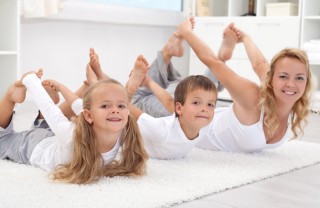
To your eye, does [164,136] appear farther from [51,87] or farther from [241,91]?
[51,87]

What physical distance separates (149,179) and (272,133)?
64cm

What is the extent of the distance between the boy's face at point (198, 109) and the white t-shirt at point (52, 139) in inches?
12.4

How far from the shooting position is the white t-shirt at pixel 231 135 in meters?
2.20

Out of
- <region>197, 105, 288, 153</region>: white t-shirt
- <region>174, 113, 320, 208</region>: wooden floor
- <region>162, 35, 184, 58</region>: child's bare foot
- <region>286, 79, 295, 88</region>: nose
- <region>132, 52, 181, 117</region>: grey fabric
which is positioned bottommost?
<region>174, 113, 320, 208</region>: wooden floor

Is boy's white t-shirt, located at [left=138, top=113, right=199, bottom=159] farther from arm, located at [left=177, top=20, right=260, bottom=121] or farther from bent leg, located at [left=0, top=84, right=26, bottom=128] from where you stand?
bent leg, located at [left=0, top=84, right=26, bottom=128]

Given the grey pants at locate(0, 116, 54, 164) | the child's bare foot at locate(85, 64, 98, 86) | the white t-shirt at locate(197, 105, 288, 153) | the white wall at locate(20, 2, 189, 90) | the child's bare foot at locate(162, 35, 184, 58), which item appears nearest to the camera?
the grey pants at locate(0, 116, 54, 164)

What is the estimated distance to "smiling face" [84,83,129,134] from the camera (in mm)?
1724

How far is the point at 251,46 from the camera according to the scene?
2.50 metres

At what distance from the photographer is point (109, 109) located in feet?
5.68

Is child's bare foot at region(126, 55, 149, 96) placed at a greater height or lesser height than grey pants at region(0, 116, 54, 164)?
greater

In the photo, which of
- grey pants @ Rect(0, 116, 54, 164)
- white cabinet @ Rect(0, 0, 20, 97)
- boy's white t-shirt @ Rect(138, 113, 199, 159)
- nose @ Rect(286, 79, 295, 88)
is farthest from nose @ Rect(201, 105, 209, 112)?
white cabinet @ Rect(0, 0, 20, 97)

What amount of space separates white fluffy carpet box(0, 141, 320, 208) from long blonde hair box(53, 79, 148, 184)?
0.14ft

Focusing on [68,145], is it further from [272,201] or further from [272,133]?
[272,133]

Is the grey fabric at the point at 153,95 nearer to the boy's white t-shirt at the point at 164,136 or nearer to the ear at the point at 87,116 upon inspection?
the boy's white t-shirt at the point at 164,136
